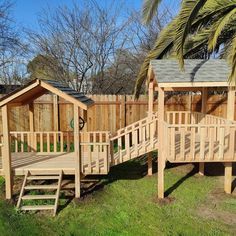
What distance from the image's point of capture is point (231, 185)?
7.09m

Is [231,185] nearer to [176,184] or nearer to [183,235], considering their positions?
[176,184]

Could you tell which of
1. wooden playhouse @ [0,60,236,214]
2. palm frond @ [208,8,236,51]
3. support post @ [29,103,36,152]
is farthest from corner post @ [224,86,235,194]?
support post @ [29,103,36,152]

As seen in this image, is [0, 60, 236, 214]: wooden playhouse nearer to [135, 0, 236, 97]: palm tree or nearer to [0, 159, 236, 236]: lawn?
[0, 159, 236, 236]: lawn

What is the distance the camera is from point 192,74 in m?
6.44

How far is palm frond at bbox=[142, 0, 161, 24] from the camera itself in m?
6.81

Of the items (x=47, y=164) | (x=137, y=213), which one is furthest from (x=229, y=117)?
(x=47, y=164)

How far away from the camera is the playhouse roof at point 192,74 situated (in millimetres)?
6061

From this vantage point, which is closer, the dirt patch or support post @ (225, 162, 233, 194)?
the dirt patch

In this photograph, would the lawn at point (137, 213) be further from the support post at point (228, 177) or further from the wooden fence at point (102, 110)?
the wooden fence at point (102, 110)

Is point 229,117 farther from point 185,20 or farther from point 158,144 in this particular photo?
point 185,20

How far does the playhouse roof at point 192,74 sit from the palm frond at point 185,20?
31.3 inches

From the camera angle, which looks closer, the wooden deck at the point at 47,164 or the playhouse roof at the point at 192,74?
the playhouse roof at the point at 192,74

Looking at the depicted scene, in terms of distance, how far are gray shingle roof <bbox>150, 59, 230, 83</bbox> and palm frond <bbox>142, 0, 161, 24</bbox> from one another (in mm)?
1201

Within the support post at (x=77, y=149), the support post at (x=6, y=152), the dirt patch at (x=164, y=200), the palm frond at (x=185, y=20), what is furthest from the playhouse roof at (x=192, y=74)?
the support post at (x=6, y=152)
